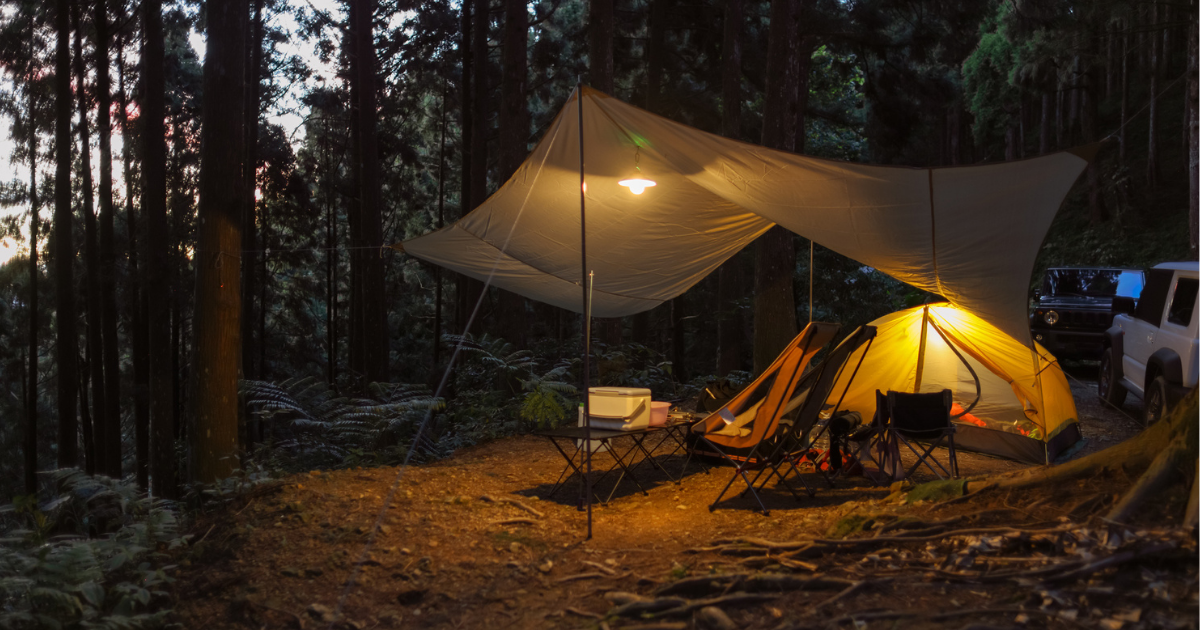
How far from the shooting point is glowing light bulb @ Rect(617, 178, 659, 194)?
5730 mm

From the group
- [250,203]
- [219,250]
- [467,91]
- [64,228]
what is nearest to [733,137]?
[219,250]

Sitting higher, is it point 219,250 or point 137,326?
point 219,250

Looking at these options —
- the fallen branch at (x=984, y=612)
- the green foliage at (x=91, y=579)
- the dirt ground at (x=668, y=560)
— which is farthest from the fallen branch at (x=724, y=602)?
the green foliage at (x=91, y=579)

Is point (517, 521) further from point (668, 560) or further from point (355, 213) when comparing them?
point (355, 213)

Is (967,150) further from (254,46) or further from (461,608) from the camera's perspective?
(461,608)

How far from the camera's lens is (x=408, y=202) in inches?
942

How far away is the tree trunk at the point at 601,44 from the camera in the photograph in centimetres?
969

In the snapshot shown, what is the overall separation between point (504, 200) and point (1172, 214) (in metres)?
23.4

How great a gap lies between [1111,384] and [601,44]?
6958 millimetres

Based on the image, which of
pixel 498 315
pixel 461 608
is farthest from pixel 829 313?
pixel 461 608

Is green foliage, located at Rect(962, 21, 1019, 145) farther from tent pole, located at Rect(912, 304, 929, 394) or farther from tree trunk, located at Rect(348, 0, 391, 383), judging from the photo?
tent pole, located at Rect(912, 304, 929, 394)

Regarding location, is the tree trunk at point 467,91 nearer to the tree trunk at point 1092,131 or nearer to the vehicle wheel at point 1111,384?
the vehicle wheel at point 1111,384

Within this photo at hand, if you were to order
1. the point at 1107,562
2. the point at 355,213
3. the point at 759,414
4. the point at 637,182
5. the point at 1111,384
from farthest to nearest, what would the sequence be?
the point at 355,213 < the point at 1111,384 < the point at 637,182 < the point at 759,414 < the point at 1107,562

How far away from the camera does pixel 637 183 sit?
5758 mm
